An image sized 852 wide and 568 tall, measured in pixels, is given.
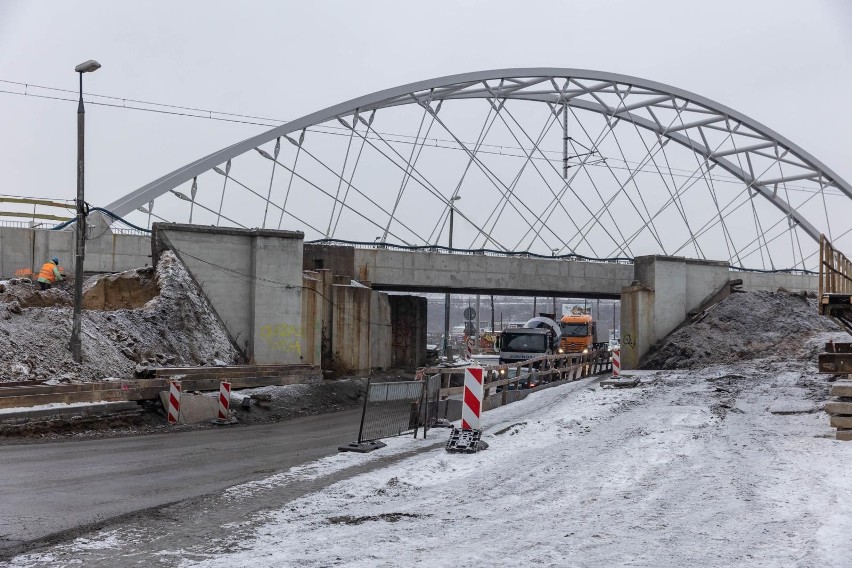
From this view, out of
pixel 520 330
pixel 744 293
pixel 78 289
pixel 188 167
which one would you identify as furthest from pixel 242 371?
pixel 744 293

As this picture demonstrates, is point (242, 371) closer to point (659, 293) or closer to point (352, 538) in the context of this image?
point (352, 538)

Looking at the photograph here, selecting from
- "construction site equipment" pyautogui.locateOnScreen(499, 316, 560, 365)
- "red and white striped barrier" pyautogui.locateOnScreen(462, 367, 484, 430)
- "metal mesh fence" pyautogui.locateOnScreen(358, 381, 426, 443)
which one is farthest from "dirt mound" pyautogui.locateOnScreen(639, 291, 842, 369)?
"red and white striped barrier" pyautogui.locateOnScreen(462, 367, 484, 430)

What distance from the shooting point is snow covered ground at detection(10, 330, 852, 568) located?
23.0 ft

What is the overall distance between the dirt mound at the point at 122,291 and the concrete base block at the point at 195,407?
7555mm

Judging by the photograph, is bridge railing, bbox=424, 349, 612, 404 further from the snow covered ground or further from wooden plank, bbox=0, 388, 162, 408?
the snow covered ground

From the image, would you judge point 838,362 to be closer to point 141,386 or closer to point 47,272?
point 141,386

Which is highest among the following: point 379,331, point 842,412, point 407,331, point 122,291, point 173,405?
point 122,291

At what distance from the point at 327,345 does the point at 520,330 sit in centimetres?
912

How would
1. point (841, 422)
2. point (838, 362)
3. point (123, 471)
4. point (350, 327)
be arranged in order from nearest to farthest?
point (123, 471) < point (841, 422) < point (838, 362) < point (350, 327)

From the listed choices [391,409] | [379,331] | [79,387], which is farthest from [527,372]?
[79,387]

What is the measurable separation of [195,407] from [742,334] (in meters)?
24.1

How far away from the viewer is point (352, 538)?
764 centimetres

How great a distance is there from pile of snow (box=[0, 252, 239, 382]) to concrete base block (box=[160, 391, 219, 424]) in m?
2.76

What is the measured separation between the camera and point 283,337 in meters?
28.4
